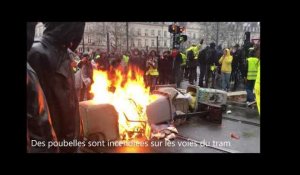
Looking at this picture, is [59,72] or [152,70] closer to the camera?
[59,72]

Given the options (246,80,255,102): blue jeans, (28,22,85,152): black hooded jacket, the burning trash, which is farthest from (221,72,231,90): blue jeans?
(28,22,85,152): black hooded jacket

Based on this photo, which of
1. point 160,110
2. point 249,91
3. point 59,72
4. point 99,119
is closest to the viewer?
point 59,72

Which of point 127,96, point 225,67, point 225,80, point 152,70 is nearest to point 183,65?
point 152,70

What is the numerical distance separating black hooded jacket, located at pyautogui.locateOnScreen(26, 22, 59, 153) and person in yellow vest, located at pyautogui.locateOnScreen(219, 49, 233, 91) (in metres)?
3.00

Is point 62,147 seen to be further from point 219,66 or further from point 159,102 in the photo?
point 219,66

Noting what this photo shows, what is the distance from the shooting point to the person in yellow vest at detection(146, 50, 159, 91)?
272 inches

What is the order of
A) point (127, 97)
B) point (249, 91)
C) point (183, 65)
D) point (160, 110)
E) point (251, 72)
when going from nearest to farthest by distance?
point (251, 72) → point (127, 97) → point (160, 110) → point (183, 65) → point (249, 91)

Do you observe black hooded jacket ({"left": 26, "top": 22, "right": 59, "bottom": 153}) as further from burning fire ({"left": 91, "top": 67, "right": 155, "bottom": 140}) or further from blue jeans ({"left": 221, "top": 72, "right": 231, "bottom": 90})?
blue jeans ({"left": 221, "top": 72, "right": 231, "bottom": 90})

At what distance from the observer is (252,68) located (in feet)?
21.8

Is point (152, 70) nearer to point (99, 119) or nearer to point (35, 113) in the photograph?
point (99, 119)

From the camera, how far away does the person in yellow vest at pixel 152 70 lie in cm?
692

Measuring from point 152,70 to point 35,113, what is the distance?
84.1 inches

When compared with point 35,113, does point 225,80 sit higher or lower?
higher
